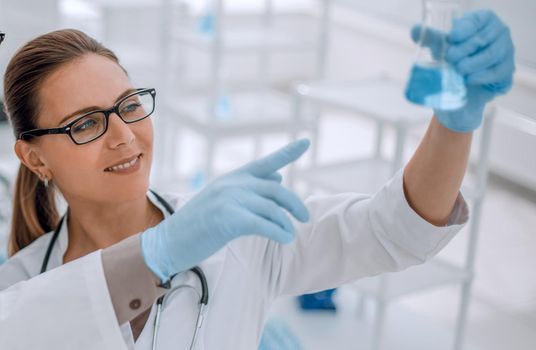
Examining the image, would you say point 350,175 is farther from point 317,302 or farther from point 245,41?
point 245,41

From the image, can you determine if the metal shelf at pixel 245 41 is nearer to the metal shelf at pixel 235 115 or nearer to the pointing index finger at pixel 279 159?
the metal shelf at pixel 235 115

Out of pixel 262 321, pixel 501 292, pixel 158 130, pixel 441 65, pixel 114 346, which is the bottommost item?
pixel 501 292

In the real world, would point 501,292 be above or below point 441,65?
below

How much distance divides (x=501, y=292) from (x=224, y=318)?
236 cm

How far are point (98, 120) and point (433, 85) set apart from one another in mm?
575

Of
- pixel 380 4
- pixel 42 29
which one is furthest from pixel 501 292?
pixel 42 29

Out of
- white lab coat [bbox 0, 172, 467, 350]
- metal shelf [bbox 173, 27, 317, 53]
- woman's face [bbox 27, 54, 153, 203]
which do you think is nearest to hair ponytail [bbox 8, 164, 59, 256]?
white lab coat [bbox 0, 172, 467, 350]

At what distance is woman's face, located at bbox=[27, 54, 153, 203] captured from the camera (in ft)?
4.32

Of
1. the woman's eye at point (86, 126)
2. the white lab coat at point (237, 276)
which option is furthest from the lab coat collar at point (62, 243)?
the woman's eye at point (86, 126)

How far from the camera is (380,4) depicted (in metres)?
2.86

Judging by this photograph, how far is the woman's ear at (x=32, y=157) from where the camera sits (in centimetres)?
142

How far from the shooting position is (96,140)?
131 cm

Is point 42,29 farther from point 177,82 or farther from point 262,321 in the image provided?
point 262,321

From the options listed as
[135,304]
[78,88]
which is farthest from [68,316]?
[78,88]
